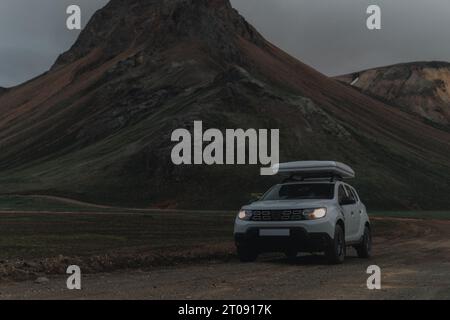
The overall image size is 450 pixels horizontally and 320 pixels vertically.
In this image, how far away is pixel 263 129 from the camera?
6359cm

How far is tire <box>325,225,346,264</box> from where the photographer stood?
13.1m

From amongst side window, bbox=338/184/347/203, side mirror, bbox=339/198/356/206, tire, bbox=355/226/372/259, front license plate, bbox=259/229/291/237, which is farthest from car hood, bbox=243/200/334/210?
tire, bbox=355/226/372/259

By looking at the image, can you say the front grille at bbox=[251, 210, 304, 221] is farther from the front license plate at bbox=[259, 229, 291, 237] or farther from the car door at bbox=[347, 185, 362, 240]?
the car door at bbox=[347, 185, 362, 240]

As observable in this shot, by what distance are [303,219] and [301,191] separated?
5.26ft

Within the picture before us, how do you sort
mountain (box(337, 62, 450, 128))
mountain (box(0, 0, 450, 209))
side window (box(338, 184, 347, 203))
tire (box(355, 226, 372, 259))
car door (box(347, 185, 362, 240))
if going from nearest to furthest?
1. side window (box(338, 184, 347, 203))
2. car door (box(347, 185, 362, 240))
3. tire (box(355, 226, 372, 259))
4. mountain (box(0, 0, 450, 209))
5. mountain (box(337, 62, 450, 128))

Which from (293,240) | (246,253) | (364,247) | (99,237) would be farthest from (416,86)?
(293,240)

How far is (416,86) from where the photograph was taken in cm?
15850

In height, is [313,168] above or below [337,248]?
above

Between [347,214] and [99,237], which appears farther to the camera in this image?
[99,237]

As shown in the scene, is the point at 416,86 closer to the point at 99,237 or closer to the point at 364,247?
the point at 99,237

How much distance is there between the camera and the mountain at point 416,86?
152 meters

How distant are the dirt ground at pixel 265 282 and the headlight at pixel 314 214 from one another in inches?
38.8
